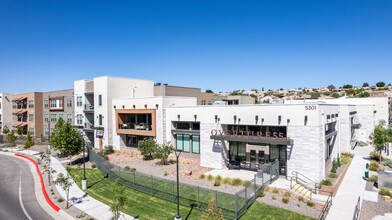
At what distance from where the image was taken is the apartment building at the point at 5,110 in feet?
207

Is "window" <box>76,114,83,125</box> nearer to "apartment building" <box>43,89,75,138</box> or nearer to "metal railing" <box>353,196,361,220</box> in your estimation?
"apartment building" <box>43,89,75,138</box>

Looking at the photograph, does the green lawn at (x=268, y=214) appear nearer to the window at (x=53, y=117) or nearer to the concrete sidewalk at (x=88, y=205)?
the concrete sidewalk at (x=88, y=205)

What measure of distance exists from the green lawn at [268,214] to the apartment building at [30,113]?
5484 centimetres

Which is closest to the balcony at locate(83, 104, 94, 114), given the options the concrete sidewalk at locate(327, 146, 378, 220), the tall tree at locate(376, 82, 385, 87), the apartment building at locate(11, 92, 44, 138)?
the apartment building at locate(11, 92, 44, 138)

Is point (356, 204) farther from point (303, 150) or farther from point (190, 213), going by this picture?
point (190, 213)

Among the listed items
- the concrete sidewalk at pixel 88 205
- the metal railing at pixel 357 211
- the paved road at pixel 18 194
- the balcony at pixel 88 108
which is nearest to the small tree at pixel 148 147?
the concrete sidewalk at pixel 88 205

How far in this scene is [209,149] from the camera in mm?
29422

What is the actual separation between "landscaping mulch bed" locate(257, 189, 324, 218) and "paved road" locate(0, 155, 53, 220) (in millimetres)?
16264

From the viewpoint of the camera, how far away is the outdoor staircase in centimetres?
2025

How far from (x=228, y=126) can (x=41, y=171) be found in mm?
Answer: 23894

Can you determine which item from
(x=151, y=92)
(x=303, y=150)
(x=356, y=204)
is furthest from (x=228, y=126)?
(x=151, y=92)

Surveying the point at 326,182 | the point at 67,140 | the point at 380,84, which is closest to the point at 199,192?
the point at 326,182

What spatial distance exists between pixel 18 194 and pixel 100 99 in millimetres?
22329

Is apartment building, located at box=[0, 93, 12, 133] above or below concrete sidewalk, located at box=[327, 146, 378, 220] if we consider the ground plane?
above
